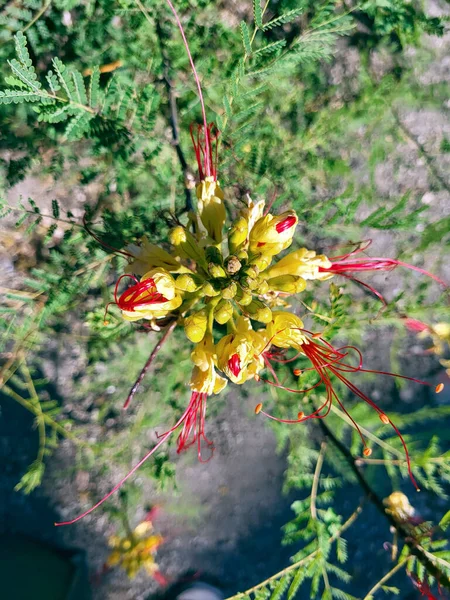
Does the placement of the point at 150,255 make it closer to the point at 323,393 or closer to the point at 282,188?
the point at 323,393

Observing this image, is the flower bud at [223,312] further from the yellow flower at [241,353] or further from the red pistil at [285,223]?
the red pistil at [285,223]

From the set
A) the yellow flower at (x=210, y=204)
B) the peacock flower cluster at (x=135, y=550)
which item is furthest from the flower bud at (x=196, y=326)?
the peacock flower cluster at (x=135, y=550)

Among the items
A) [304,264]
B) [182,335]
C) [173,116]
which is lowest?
[182,335]

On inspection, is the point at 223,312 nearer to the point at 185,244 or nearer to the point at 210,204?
the point at 185,244

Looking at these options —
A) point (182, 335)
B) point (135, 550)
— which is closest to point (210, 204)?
point (182, 335)

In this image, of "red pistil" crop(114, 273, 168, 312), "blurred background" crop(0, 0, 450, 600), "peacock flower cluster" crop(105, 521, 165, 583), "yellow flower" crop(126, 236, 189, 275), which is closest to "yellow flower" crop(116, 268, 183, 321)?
"red pistil" crop(114, 273, 168, 312)

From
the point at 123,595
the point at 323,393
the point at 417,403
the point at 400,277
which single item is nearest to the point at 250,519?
the point at 123,595

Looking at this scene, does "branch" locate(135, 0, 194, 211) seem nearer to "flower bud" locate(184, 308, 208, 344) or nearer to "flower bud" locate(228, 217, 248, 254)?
"flower bud" locate(228, 217, 248, 254)
